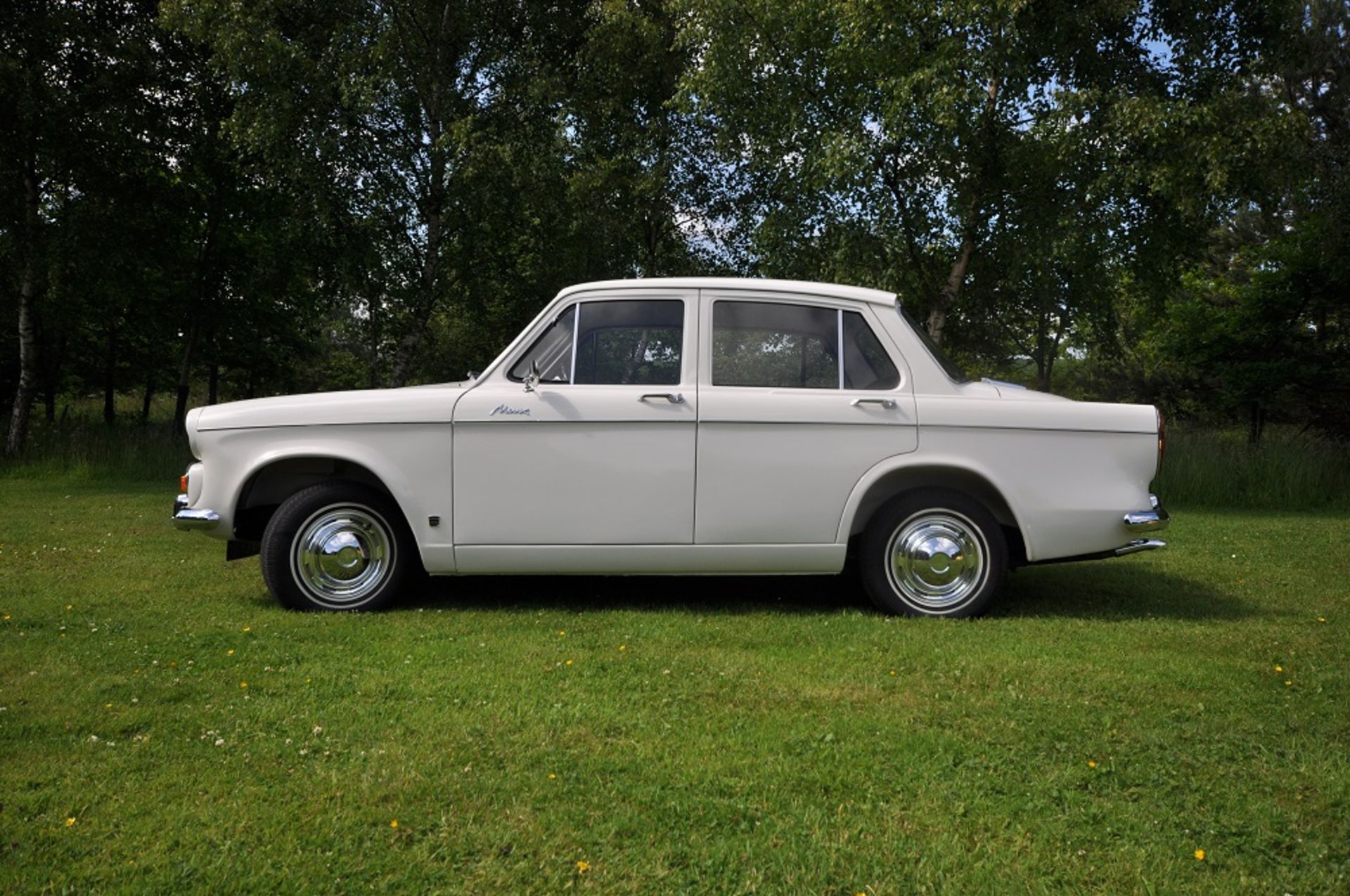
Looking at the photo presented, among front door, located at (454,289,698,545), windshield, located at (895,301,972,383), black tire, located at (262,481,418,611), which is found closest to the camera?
front door, located at (454,289,698,545)

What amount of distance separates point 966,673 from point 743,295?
8.28 ft

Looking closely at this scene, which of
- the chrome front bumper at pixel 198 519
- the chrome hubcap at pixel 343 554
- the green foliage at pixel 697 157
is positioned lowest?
the chrome hubcap at pixel 343 554

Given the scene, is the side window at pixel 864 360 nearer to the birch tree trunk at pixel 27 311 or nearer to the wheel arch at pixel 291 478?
the wheel arch at pixel 291 478

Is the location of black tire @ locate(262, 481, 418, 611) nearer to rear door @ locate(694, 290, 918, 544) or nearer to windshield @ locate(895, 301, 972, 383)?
rear door @ locate(694, 290, 918, 544)

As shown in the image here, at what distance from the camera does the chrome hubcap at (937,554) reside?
5.83 meters

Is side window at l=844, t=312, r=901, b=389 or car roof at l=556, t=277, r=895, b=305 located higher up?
car roof at l=556, t=277, r=895, b=305

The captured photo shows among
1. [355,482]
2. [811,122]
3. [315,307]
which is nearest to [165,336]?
[315,307]

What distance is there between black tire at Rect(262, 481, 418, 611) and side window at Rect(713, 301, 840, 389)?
6.73 feet

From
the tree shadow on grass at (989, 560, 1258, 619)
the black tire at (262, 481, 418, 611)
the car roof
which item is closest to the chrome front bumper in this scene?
the black tire at (262, 481, 418, 611)

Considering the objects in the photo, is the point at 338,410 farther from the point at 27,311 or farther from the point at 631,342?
the point at 27,311

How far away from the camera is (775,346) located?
19.6 ft

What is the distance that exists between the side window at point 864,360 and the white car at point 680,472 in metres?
0.02

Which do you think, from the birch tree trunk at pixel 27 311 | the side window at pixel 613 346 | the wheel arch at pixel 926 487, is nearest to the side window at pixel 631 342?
the side window at pixel 613 346

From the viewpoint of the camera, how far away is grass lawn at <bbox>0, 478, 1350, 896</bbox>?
2.82 metres
